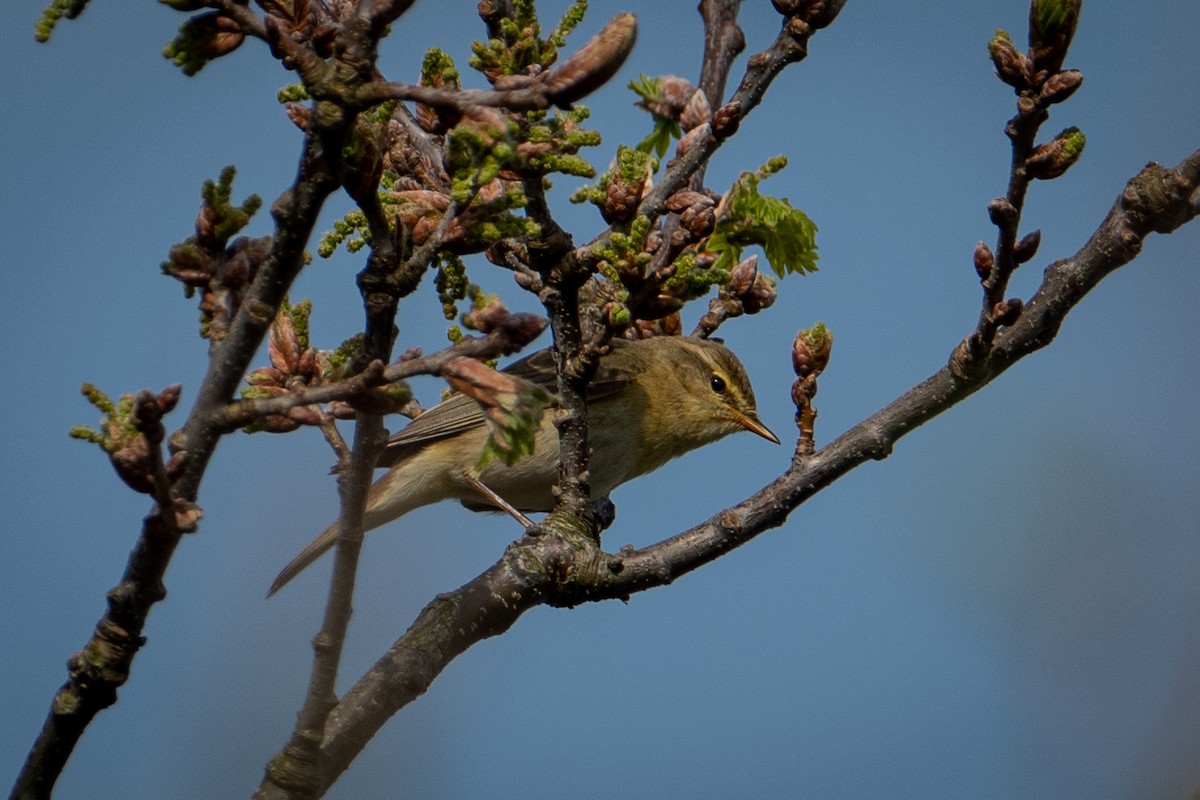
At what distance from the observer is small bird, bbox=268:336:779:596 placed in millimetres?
6207

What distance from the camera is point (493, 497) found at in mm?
6070

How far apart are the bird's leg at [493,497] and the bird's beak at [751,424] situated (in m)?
1.38

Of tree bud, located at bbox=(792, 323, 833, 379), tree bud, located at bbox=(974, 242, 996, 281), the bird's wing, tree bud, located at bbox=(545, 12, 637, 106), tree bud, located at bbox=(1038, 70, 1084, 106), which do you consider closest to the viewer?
tree bud, located at bbox=(545, 12, 637, 106)

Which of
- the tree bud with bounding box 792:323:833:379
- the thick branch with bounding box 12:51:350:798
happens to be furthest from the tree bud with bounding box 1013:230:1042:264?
the thick branch with bounding box 12:51:350:798

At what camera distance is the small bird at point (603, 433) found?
621cm

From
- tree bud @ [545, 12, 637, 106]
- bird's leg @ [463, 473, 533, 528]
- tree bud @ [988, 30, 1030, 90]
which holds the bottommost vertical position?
tree bud @ [545, 12, 637, 106]

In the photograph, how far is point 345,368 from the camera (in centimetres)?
236

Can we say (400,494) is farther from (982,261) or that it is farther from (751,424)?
(982,261)

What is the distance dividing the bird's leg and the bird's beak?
1.38 metres

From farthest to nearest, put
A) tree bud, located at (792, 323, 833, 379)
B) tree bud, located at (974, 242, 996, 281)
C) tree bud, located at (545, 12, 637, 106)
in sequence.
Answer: tree bud, located at (792, 323, 833, 379) < tree bud, located at (974, 242, 996, 281) < tree bud, located at (545, 12, 637, 106)

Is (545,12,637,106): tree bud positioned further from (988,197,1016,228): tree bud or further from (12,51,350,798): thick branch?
(988,197,1016,228): tree bud

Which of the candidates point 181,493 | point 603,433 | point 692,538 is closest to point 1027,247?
A: point 692,538

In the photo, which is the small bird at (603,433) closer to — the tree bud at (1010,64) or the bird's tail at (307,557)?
the bird's tail at (307,557)

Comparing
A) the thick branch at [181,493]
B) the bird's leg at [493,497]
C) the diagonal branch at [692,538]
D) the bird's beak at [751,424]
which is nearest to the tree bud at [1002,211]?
the diagonal branch at [692,538]
